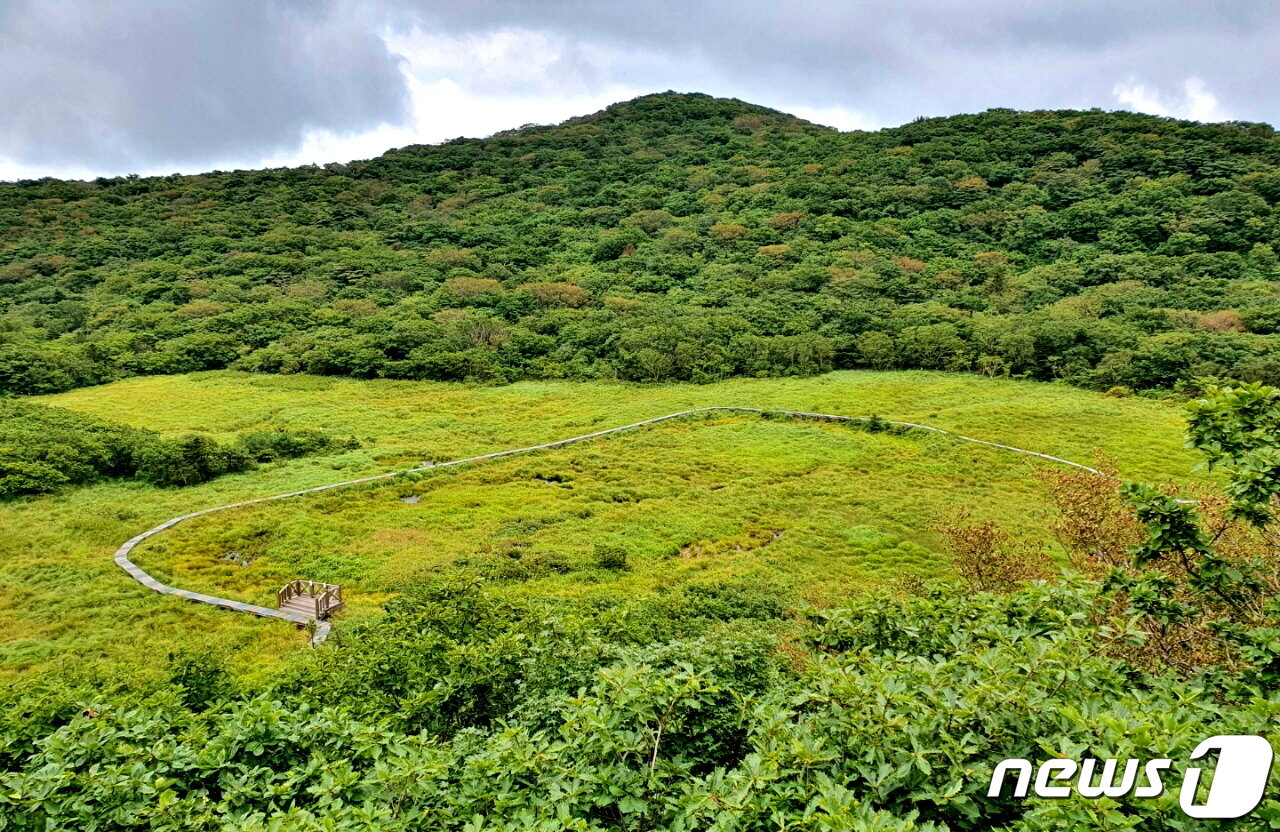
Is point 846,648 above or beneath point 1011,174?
beneath

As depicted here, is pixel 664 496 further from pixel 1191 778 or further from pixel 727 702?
pixel 1191 778

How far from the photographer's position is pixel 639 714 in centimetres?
544

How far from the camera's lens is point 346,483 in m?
33.8

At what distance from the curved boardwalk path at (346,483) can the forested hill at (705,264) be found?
13886 millimetres

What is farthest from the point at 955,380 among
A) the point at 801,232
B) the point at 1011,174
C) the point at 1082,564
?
the point at 1011,174

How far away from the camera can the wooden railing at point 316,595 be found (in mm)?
19766

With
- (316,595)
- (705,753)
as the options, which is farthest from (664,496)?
(705,753)

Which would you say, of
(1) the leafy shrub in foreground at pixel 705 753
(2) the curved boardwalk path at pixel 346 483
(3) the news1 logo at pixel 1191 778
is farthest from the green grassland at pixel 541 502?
(3) the news1 logo at pixel 1191 778

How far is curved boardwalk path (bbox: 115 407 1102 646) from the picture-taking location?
Answer: 2000 centimetres

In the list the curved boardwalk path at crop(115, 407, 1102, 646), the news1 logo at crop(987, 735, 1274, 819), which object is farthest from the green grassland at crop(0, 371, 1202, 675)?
the news1 logo at crop(987, 735, 1274, 819)

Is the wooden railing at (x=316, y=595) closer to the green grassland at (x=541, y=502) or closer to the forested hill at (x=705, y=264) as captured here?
the green grassland at (x=541, y=502)

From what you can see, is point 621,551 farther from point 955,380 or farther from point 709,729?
point 955,380

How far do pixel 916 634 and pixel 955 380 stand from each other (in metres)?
52.0

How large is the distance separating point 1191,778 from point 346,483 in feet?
118
